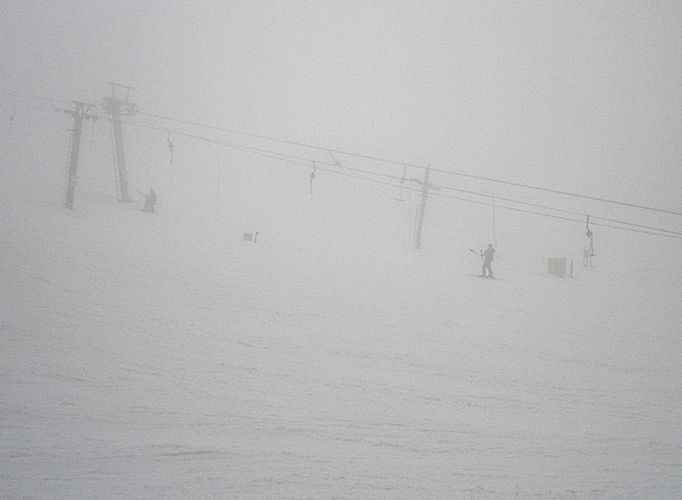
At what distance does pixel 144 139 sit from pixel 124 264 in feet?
342

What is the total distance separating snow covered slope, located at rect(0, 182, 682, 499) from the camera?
4980 millimetres

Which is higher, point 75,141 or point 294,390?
point 75,141

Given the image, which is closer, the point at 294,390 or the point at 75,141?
the point at 294,390

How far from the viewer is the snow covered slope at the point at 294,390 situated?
16.3ft

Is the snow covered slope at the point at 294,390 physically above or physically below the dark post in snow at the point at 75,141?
below

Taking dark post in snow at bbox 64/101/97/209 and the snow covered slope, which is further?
dark post in snow at bbox 64/101/97/209

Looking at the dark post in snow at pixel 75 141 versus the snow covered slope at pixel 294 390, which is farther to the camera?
the dark post in snow at pixel 75 141

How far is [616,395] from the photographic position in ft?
29.0

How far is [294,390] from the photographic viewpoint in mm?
6941

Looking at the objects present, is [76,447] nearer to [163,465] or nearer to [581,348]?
[163,465]

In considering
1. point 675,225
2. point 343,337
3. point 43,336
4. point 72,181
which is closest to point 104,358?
point 43,336

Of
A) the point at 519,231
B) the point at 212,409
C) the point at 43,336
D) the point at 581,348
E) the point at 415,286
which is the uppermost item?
the point at 519,231

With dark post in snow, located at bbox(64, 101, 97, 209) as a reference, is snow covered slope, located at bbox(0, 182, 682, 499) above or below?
below

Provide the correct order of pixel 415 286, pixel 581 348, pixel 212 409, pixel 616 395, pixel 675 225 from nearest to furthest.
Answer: pixel 212 409, pixel 616 395, pixel 581 348, pixel 415 286, pixel 675 225
